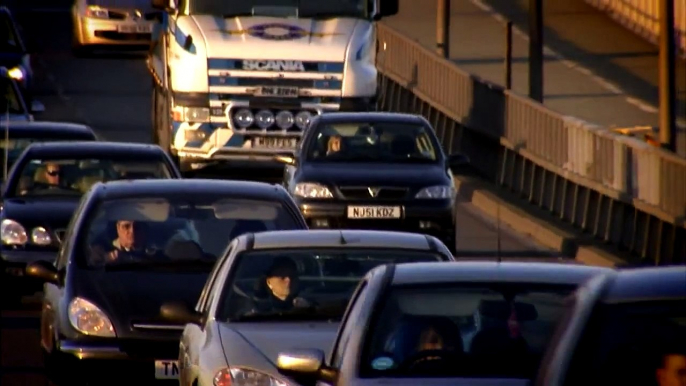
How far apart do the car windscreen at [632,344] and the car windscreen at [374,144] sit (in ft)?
51.8

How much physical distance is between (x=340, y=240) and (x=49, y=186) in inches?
321

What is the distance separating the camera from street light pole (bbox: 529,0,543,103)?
3066 cm

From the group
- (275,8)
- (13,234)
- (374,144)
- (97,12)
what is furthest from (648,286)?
(97,12)

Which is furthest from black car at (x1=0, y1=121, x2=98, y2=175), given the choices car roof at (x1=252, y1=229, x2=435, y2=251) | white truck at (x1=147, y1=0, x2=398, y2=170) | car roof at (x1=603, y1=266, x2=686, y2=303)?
car roof at (x1=603, y1=266, x2=686, y2=303)

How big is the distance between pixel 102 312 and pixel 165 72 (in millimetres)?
12884

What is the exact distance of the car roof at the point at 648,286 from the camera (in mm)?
5820

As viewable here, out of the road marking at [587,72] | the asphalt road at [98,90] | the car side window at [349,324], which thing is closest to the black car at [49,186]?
the asphalt road at [98,90]

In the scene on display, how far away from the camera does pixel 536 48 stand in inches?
1220

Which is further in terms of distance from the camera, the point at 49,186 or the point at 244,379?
the point at 49,186

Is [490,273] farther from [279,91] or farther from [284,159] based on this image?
[279,91]

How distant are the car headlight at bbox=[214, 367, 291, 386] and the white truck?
1449 centimetres

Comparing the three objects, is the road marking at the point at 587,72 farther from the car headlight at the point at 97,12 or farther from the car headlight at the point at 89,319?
the car headlight at the point at 89,319

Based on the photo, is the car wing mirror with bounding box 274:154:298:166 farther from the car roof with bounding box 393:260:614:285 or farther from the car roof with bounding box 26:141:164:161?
the car roof with bounding box 393:260:614:285

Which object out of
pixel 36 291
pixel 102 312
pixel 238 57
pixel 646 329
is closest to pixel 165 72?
pixel 238 57
